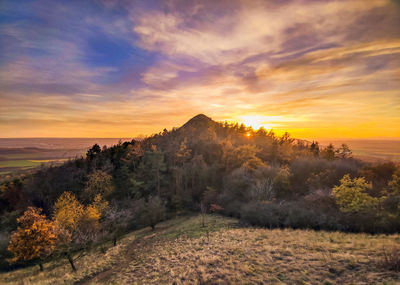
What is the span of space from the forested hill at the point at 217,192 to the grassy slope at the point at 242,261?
20.2 ft

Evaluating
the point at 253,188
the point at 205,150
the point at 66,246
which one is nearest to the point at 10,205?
the point at 66,246

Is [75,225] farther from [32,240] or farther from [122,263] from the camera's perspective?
→ [122,263]

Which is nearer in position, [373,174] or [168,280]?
[168,280]

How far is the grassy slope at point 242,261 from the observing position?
1171cm

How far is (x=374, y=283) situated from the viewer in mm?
9438

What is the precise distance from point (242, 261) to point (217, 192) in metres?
33.3

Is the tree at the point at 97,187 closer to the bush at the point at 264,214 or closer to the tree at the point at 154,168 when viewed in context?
the tree at the point at 154,168

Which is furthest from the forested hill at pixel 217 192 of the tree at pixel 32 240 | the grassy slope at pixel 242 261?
the grassy slope at pixel 242 261

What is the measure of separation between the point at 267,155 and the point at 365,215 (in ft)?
133

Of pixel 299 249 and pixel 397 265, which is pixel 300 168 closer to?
pixel 299 249

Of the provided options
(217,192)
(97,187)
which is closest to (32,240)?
(97,187)

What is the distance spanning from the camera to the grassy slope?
38.4 ft

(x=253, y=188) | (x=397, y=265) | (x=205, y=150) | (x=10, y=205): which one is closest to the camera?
(x=397, y=265)

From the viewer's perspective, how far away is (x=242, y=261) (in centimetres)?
1509
